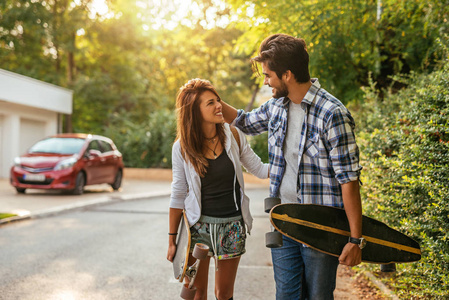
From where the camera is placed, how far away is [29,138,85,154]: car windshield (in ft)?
46.7

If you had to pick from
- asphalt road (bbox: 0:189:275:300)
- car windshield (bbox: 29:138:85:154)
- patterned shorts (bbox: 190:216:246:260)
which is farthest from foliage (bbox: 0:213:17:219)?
patterned shorts (bbox: 190:216:246:260)

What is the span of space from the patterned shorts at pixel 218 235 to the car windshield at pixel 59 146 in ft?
38.2

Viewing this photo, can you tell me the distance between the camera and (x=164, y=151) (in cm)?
2434

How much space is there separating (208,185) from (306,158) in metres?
0.81

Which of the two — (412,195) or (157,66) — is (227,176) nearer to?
(412,195)

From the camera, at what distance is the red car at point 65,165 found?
13.2 m

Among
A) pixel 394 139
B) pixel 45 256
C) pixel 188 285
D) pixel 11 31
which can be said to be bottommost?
pixel 45 256

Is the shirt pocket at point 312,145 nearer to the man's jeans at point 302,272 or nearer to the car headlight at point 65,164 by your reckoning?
the man's jeans at point 302,272

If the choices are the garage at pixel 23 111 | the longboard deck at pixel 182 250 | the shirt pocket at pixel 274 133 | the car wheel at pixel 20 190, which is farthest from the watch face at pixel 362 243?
the garage at pixel 23 111

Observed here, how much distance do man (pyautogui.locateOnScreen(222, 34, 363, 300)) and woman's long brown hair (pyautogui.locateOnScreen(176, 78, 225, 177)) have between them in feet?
1.71

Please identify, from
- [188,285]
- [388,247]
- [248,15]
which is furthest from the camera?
[248,15]

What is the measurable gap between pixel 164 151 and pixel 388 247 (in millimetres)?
21921

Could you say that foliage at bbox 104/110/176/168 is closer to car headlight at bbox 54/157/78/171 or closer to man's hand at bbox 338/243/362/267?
car headlight at bbox 54/157/78/171

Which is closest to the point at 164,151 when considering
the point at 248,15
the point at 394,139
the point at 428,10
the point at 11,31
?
the point at 11,31
